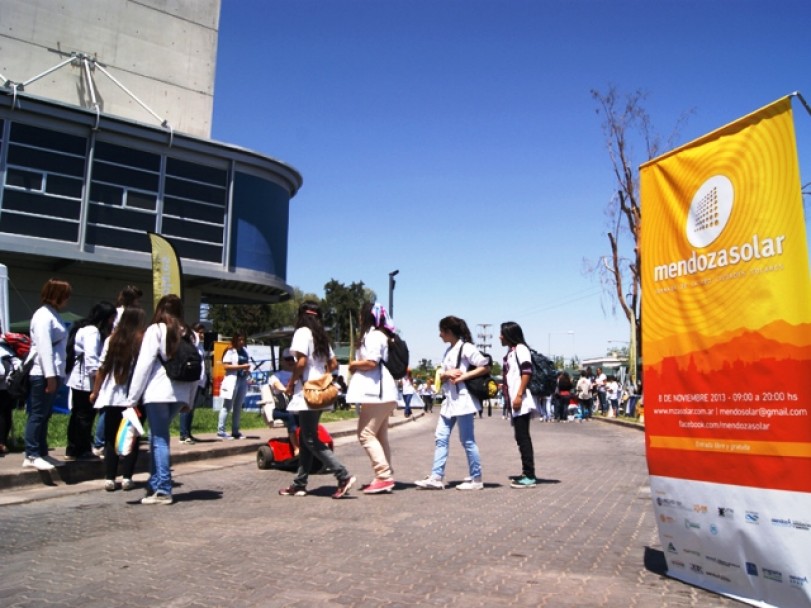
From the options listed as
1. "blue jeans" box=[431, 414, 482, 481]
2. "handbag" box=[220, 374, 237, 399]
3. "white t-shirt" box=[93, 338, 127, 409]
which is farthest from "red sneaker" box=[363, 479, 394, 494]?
"handbag" box=[220, 374, 237, 399]

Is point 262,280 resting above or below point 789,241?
above

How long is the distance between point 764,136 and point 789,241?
1.83 ft

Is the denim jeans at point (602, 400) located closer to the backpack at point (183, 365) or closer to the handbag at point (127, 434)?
the handbag at point (127, 434)

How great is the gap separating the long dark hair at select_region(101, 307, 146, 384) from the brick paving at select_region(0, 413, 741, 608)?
1200 mm

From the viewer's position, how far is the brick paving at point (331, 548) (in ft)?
12.2

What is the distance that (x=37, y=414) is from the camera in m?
6.83

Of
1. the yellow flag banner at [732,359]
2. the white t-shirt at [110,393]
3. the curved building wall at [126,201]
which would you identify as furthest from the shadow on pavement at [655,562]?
the curved building wall at [126,201]

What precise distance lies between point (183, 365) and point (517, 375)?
3.68 m

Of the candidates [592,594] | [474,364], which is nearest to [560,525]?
[592,594]

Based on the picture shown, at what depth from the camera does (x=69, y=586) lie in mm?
3781

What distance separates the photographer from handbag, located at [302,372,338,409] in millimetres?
6562

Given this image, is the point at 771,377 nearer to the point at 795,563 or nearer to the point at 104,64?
the point at 795,563

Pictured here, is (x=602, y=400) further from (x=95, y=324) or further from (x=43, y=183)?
(x=95, y=324)

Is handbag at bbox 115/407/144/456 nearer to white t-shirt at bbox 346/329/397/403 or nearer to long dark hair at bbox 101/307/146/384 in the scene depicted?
long dark hair at bbox 101/307/146/384
